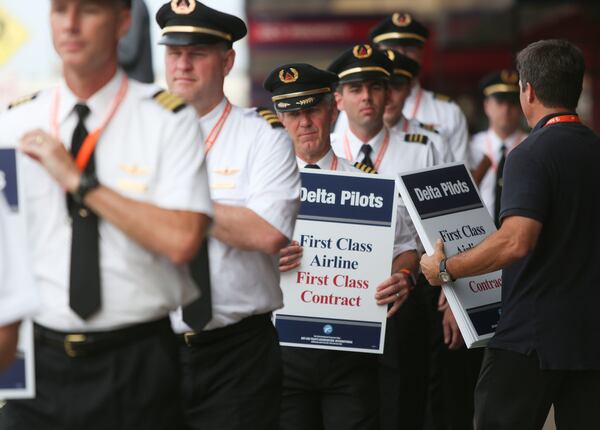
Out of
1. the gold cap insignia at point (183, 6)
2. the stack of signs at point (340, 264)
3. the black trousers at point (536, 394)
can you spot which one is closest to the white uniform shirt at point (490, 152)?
the stack of signs at point (340, 264)

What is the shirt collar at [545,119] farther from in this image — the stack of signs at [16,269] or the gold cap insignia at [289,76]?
the stack of signs at [16,269]

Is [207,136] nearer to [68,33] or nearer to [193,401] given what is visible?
[193,401]

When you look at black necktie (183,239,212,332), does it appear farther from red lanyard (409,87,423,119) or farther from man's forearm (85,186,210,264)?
red lanyard (409,87,423,119)

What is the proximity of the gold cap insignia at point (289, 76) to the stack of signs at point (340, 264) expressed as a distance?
23.1 inches

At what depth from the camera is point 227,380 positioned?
4.88 metres

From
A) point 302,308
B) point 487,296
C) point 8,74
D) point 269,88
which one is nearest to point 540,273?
point 487,296

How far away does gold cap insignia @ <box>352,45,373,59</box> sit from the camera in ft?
23.8

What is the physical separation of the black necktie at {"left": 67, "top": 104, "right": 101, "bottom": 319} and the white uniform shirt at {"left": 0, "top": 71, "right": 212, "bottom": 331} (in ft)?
0.11

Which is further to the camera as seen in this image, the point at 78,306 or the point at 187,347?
the point at 187,347

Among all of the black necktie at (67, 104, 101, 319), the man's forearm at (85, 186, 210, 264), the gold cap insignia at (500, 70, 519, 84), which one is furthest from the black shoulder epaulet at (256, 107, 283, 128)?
the gold cap insignia at (500, 70, 519, 84)

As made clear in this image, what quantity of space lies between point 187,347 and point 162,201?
1343 millimetres

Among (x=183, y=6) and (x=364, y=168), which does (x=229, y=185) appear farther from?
(x=364, y=168)

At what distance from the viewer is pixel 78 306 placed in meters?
3.62

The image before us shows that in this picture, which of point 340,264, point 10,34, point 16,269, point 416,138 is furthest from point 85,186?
point 10,34
